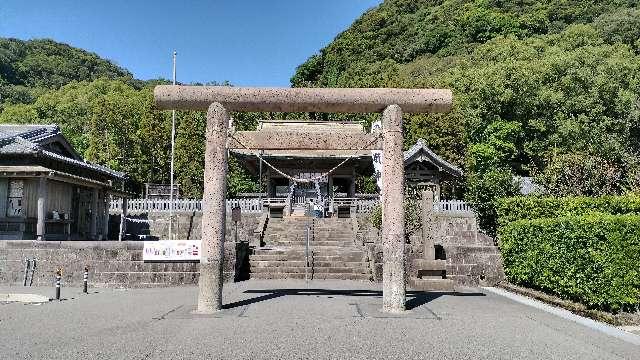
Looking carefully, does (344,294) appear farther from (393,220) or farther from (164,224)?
(164,224)

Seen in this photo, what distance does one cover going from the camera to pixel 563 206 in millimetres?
15734

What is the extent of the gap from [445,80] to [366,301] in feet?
126

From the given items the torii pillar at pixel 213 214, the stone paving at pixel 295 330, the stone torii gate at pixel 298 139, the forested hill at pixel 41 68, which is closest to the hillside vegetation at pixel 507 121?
the forested hill at pixel 41 68

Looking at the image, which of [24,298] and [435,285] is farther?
[435,285]

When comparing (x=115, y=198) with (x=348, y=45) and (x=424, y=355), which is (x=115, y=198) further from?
(x=348, y=45)

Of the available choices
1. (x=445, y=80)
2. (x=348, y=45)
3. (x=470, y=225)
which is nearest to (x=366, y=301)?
(x=470, y=225)

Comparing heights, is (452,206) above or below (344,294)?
above

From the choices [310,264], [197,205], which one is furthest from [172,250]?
[197,205]

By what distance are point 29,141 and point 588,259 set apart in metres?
22.0

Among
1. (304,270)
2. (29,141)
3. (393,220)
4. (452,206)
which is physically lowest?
(304,270)

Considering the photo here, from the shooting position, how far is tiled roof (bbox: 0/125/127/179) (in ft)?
67.4

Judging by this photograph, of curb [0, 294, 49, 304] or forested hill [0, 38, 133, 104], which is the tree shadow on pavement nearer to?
curb [0, 294, 49, 304]

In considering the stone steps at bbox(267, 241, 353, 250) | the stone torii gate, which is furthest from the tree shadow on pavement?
the stone steps at bbox(267, 241, 353, 250)

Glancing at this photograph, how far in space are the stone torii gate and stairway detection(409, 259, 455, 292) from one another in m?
4.52
